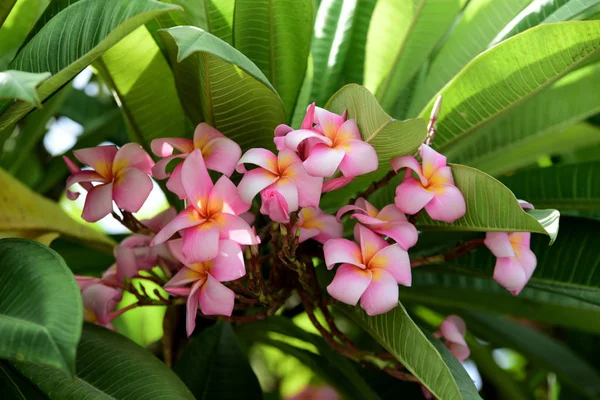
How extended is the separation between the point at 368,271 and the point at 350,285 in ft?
0.09

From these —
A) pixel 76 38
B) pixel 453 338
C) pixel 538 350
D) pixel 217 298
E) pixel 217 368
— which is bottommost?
pixel 538 350

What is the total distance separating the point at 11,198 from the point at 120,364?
303 millimetres

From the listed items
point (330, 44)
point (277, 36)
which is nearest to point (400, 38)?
point (330, 44)

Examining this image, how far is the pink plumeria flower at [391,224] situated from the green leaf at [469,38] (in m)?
0.29

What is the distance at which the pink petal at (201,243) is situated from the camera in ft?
2.34

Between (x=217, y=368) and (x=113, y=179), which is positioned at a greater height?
(x=113, y=179)

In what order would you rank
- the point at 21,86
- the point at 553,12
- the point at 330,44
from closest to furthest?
the point at 21,86 → the point at 553,12 → the point at 330,44

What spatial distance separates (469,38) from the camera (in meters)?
1.02

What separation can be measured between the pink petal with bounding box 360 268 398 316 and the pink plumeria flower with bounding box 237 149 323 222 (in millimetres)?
93

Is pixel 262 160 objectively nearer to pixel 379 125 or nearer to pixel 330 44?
pixel 379 125

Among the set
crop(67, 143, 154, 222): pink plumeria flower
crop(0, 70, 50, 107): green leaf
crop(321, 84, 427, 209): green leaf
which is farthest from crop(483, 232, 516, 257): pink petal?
crop(0, 70, 50, 107): green leaf

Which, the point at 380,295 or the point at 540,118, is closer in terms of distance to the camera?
the point at 380,295

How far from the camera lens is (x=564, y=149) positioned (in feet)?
4.57

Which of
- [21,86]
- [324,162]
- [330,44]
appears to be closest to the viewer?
[21,86]
